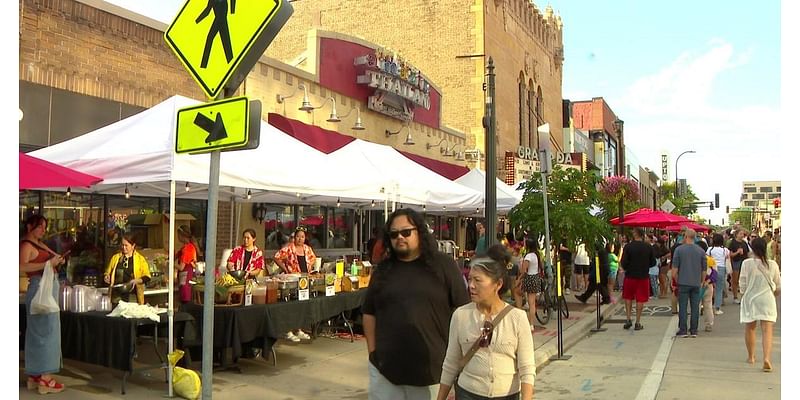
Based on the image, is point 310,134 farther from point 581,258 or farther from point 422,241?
point 422,241

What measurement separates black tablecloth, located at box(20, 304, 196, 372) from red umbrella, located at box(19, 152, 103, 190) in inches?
58.3

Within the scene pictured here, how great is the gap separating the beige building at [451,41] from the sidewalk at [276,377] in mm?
18907

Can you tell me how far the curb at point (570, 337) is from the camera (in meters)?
9.38

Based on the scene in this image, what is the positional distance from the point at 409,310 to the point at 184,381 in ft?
12.6

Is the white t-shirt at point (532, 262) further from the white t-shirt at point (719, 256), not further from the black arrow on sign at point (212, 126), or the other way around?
the black arrow on sign at point (212, 126)

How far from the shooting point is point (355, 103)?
18.6m

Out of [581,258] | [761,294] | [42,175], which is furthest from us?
[581,258]

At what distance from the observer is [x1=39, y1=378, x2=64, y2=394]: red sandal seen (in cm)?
679

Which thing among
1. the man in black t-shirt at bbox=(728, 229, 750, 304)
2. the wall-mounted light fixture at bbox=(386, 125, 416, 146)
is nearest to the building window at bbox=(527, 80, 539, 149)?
the wall-mounted light fixture at bbox=(386, 125, 416, 146)

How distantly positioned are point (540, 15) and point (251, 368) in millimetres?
34485

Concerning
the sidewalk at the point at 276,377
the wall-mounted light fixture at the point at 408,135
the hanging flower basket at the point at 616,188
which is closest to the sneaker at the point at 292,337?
A: the sidewalk at the point at 276,377

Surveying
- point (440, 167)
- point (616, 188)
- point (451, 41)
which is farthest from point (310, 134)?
point (616, 188)

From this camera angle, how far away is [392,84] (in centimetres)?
1969

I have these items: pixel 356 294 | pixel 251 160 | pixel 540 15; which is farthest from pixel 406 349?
pixel 540 15
